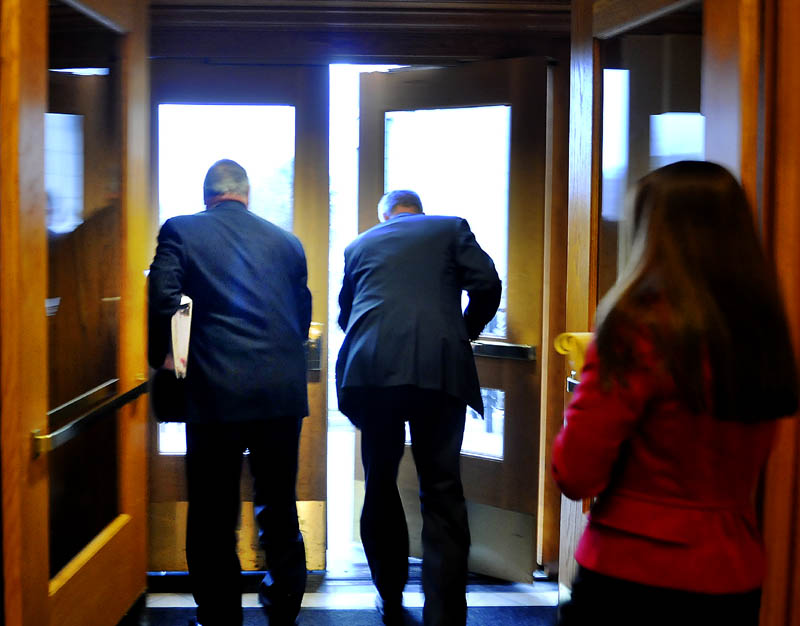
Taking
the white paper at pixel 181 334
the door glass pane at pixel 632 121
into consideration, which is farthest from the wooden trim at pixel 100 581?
the door glass pane at pixel 632 121

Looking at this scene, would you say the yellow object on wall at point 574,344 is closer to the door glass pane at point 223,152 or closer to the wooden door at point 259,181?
the wooden door at point 259,181

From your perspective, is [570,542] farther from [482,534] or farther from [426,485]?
[482,534]

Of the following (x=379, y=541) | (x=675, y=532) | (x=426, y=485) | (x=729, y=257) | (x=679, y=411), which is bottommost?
(x=379, y=541)

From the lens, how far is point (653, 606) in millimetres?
1394

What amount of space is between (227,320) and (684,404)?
1.65 meters

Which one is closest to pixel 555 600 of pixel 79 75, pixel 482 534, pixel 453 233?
pixel 482 534

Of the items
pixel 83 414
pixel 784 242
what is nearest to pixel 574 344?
pixel 784 242

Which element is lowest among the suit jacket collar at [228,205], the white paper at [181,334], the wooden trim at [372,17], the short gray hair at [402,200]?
the white paper at [181,334]

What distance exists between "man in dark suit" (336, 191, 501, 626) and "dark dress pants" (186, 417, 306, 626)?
269 millimetres

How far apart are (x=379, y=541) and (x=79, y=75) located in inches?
67.6

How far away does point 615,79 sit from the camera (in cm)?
270

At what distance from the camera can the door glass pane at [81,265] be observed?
2.33m

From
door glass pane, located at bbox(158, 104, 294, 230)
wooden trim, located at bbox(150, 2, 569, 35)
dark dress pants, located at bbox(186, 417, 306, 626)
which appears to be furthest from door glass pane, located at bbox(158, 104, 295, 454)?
dark dress pants, located at bbox(186, 417, 306, 626)

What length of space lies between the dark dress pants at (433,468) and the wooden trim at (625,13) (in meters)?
1.18
